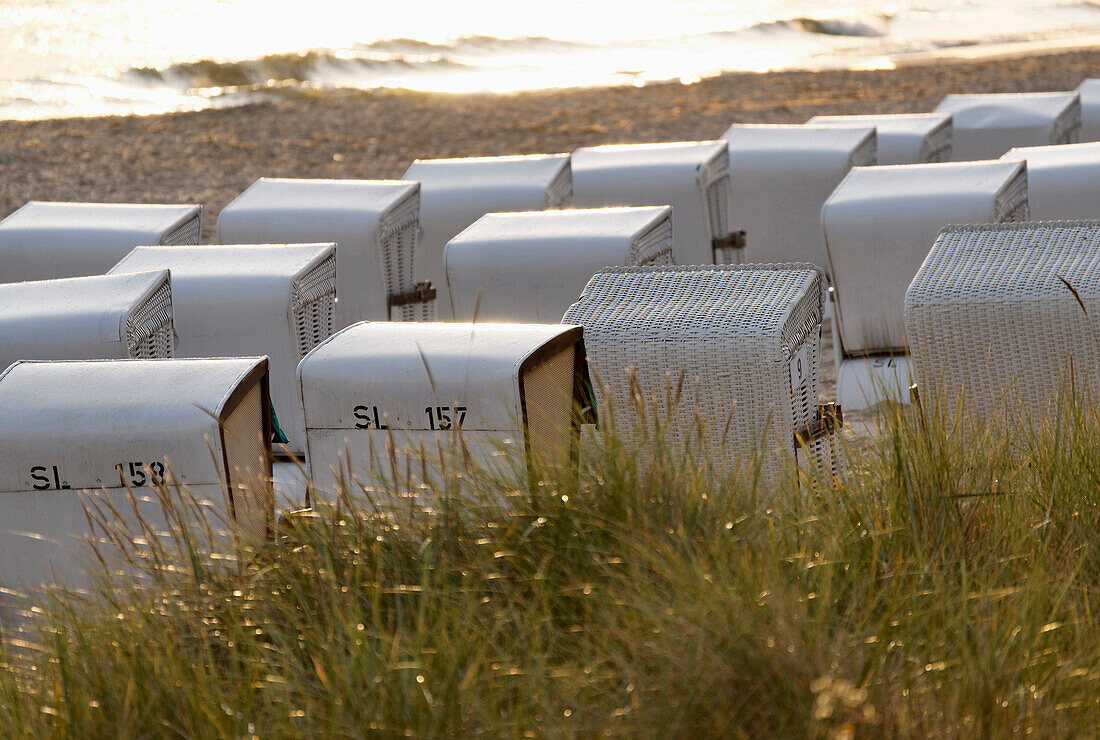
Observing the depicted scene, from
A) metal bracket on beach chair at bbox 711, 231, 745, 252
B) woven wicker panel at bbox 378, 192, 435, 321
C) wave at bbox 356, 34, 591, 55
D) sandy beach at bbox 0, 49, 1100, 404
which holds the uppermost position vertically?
wave at bbox 356, 34, 591, 55

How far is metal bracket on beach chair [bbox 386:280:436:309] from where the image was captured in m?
5.52

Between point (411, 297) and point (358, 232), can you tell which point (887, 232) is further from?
point (358, 232)

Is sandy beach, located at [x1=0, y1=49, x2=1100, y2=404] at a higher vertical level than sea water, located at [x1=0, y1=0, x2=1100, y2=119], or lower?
lower

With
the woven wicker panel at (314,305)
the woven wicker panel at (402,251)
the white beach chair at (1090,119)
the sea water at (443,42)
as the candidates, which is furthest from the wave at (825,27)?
the woven wicker panel at (314,305)

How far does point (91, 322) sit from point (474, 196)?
105 inches

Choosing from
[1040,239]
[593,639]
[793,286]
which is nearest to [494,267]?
[793,286]

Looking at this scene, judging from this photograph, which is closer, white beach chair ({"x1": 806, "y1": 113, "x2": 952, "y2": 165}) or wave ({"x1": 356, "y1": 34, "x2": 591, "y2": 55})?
white beach chair ({"x1": 806, "y1": 113, "x2": 952, "y2": 165})

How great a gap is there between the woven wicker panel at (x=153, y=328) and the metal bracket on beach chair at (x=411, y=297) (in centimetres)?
152

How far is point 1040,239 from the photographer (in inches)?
149

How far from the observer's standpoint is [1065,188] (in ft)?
17.3

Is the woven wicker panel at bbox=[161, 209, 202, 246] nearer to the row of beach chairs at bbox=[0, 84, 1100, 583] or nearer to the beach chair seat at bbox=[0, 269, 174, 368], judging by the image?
the row of beach chairs at bbox=[0, 84, 1100, 583]

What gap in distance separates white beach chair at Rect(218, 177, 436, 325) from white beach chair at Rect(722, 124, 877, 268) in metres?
1.89

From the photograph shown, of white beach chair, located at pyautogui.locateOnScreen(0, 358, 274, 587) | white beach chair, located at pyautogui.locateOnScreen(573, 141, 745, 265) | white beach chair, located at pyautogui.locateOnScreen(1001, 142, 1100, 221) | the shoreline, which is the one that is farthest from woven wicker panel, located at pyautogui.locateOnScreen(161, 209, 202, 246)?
the shoreline

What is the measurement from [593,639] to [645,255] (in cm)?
290
